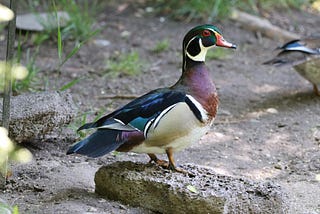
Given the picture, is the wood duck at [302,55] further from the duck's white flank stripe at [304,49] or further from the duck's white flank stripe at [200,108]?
the duck's white flank stripe at [200,108]

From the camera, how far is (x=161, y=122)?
3.46 meters

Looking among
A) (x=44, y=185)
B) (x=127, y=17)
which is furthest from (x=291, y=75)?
(x=44, y=185)

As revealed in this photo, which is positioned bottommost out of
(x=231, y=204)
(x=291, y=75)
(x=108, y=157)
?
(x=291, y=75)

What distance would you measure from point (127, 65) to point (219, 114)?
1.20 m

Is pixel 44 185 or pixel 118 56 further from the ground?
pixel 44 185

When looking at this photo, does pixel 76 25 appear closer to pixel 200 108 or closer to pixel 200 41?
pixel 200 41

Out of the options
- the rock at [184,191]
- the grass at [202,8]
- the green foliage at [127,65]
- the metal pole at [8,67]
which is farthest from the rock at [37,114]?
the grass at [202,8]

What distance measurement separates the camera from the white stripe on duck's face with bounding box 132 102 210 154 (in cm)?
345

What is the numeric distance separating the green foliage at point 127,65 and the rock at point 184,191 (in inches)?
112

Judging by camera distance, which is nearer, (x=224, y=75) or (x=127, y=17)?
(x=224, y=75)

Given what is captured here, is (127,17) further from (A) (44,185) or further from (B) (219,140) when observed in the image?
(A) (44,185)

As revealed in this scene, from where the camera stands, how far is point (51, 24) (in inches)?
273

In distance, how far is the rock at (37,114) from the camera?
4070mm

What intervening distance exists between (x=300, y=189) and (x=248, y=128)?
1.35 meters
